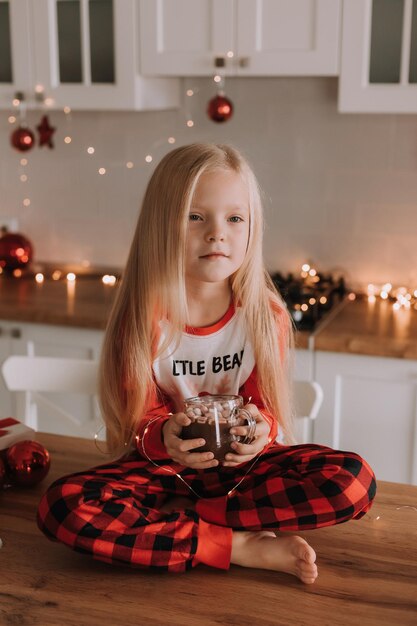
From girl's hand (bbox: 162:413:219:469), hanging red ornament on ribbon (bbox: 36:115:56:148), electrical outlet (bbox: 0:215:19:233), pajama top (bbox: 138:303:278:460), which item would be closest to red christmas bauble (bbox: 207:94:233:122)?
hanging red ornament on ribbon (bbox: 36:115:56:148)

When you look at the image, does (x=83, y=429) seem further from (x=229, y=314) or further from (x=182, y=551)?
(x=182, y=551)

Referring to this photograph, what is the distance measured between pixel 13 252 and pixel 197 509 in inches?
70.0

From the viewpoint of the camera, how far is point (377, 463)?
7.77 ft

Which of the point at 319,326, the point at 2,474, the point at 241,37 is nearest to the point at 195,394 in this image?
the point at 2,474

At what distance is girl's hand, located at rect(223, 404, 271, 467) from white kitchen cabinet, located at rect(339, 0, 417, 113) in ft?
3.92

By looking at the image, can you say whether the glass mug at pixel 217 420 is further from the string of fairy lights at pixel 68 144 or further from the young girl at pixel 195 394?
the string of fairy lights at pixel 68 144

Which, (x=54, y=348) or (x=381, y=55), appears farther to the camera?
(x=54, y=348)

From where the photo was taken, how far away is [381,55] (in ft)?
7.61

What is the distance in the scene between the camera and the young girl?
1.29m

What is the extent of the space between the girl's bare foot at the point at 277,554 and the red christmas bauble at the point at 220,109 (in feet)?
5.34

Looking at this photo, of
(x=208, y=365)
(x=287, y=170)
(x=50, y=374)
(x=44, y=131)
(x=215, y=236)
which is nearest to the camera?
(x=215, y=236)

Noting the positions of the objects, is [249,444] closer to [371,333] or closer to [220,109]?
[371,333]

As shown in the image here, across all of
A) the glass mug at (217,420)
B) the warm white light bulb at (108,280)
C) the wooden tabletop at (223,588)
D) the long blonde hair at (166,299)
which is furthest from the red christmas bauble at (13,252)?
the glass mug at (217,420)

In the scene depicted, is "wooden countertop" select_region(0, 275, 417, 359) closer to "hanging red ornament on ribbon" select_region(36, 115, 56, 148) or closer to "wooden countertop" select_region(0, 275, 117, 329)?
"wooden countertop" select_region(0, 275, 117, 329)
